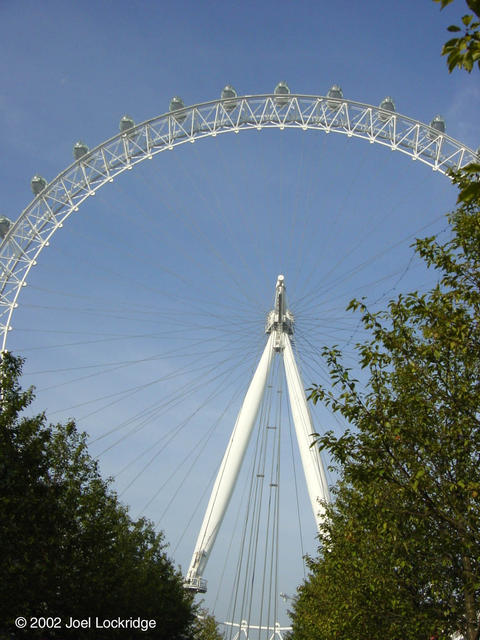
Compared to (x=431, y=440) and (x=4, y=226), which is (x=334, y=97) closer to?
(x=4, y=226)

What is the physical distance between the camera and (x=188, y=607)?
40906 mm

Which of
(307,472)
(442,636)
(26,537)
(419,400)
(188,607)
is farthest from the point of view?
(188,607)

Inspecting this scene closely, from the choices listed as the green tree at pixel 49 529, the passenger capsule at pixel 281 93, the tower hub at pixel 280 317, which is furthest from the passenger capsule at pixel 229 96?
the green tree at pixel 49 529

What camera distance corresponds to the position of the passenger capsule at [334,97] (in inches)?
1672

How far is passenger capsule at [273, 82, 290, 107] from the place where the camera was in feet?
139

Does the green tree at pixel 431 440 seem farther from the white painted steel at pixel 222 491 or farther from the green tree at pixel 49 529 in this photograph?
the white painted steel at pixel 222 491

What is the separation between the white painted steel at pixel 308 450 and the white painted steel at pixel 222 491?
2413 millimetres

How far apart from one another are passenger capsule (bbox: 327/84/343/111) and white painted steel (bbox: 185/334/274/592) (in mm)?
19425

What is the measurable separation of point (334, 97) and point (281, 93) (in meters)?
3.48

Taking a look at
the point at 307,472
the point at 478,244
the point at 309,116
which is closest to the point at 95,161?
the point at 309,116

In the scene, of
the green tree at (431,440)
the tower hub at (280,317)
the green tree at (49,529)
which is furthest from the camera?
the tower hub at (280,317)

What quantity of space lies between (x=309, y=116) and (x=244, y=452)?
2187cm

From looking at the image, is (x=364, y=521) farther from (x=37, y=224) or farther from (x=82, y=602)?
(x=37, y=224)

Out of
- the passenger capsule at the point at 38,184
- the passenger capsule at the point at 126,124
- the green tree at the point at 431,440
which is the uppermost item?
the passenger capsule at the point at 126,124
